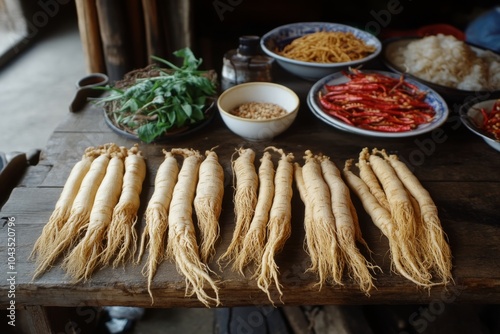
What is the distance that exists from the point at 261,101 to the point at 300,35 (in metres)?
0.96

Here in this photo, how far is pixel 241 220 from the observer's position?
1.61m

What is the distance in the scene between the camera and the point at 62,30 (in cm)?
697

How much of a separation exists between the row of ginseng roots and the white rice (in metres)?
1.02

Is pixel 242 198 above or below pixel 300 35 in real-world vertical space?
below

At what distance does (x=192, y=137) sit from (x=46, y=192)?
0.76 m

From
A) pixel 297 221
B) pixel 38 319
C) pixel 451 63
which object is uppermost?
pixel 451 63

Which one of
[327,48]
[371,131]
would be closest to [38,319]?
[371,131]

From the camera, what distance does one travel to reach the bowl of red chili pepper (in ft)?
6.99

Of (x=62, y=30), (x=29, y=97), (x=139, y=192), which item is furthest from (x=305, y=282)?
(x=62, y=30)

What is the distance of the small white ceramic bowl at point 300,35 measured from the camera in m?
2.56

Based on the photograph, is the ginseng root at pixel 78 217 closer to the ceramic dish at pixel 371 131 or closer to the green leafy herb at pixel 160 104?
the green leafy herb at pixel 160 104

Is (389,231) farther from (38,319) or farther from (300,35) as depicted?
(300,35)

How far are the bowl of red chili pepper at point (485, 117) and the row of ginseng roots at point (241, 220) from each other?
584 millimetres

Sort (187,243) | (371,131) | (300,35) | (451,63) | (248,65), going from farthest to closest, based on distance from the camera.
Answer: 1. (300,35)
2. (451,63)
3. (248,65)
4. (371,131)
5. (187,243)
